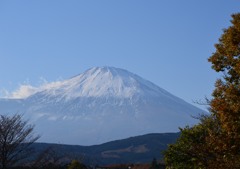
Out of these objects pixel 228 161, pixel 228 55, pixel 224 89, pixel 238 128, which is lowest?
pixel 228 161

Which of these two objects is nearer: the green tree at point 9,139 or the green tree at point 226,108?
the green tree at point 226,108

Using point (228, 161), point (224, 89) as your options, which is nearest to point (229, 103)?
point (224, 89)

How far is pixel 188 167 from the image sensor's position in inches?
1142

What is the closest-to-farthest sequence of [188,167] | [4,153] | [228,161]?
1. [228,161]
2. [188,167]
3. [4,153]

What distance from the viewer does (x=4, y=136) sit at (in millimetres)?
30094

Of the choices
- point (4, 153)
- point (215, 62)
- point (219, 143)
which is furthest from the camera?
point (4, 153)

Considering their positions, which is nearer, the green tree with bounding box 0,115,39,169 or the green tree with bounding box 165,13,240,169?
the green tree with bounding box 165,13,240,169

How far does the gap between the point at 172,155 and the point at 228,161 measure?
1415 cm

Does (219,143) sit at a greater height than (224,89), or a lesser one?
lesser

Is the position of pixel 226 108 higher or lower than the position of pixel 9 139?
lower

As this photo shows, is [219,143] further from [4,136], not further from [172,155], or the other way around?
[4,136]

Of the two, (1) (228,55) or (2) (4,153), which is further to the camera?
(2) (4,153)

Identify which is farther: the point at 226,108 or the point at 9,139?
the point at 9,139

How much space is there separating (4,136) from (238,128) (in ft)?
56.5
